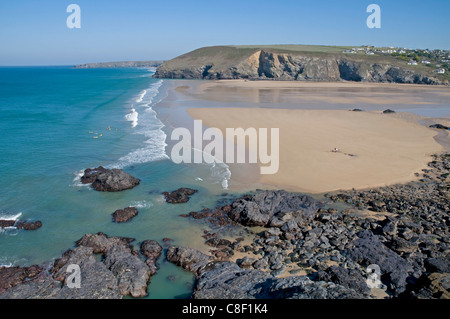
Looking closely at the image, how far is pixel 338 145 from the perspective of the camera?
2725 centimetres

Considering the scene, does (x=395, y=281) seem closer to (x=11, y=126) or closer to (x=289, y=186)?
(x=289, y=186)

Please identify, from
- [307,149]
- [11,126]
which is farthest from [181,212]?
[11,126]

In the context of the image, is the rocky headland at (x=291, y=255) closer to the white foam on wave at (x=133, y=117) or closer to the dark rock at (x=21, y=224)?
the dark rock at (x=21, y=224)

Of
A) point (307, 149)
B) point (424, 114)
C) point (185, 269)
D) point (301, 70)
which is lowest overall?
point (185, 269)

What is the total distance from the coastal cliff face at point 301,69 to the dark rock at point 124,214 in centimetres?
9791

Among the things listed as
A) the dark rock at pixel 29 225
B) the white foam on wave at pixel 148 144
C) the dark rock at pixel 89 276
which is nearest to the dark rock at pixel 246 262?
the dark rock at pixel 89 276

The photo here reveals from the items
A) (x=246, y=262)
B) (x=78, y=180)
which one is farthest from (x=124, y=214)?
(x=246, y=262)

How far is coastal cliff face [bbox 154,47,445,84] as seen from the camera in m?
100

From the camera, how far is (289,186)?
1981 cm

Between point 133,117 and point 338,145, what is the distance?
26462 mm

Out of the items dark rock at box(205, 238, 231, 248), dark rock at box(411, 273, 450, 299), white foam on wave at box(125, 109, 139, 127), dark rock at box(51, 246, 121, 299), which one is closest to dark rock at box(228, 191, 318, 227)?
dark rock at box(205, 238, 231, 248)

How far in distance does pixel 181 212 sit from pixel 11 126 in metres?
29.7

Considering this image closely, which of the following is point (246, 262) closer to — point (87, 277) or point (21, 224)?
point (87, 277)

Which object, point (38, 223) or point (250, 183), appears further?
point (250, 183)
